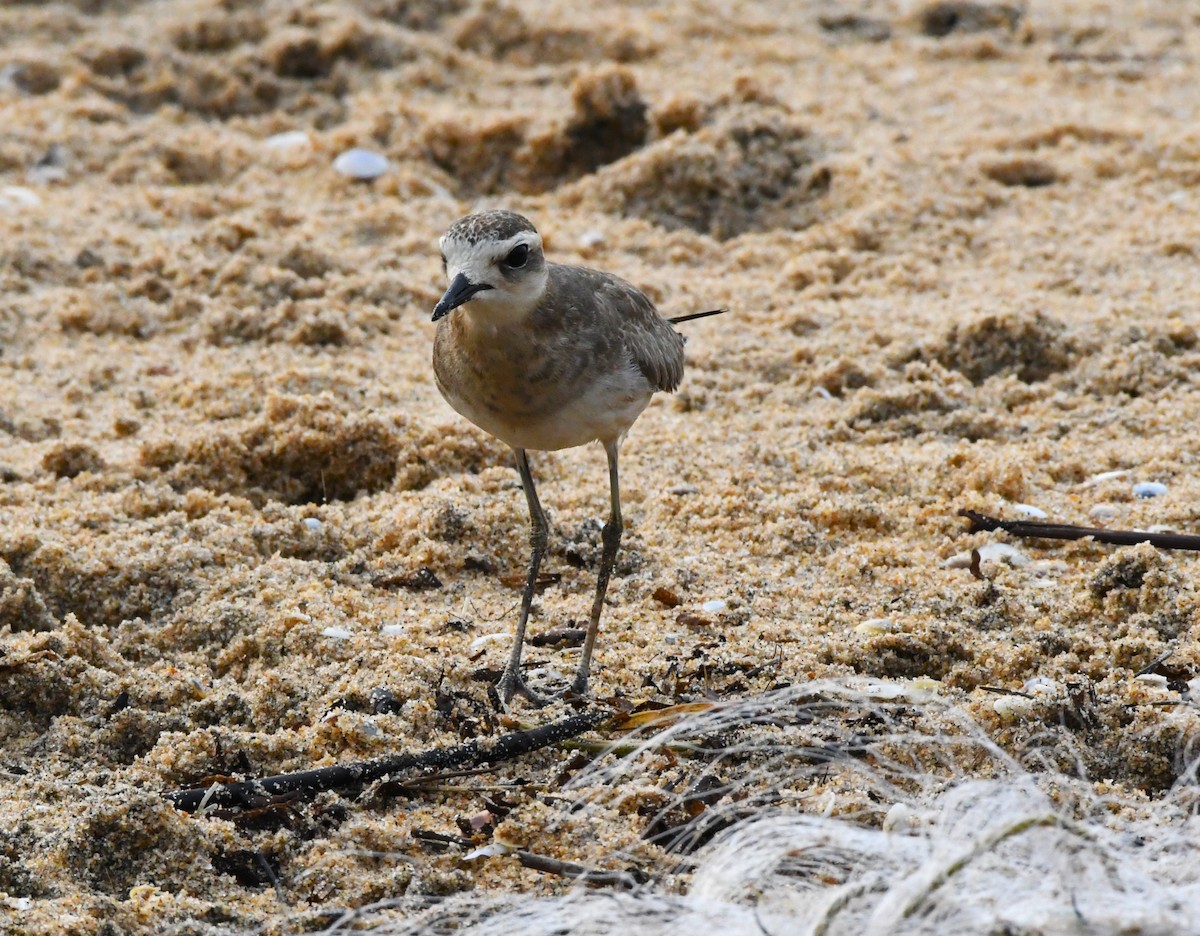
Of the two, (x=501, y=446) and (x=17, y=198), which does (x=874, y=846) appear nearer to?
(x=501, y=446)

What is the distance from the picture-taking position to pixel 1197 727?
3.50 metres

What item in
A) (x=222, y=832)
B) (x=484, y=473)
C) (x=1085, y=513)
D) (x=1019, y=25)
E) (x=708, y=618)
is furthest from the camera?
(x=1019, y=25)

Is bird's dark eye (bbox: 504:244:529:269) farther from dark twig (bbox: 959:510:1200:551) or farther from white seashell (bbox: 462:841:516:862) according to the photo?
dark twig (bbox: 959:510:1200:551)

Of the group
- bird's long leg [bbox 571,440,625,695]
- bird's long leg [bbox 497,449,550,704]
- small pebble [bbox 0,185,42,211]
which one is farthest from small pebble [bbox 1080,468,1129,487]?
small pebble [bbox 0,185,42,211]

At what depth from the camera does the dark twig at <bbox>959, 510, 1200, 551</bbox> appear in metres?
4.26

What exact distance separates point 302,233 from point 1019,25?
14.4ft

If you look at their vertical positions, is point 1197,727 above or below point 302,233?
below

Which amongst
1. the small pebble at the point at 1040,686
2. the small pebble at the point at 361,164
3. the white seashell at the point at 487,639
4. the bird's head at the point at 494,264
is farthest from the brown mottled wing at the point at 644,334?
the small pebble at the point at 361,164

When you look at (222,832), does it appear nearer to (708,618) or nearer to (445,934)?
(445,934)

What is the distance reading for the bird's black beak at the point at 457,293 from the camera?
3.54 metres

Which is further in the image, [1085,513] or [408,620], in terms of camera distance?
[1085,513]

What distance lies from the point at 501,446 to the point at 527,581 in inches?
38.9

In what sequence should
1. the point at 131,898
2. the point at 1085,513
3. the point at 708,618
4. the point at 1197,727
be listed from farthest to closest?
the point at 1085,513
the point at 708,618
the point at 1197,727
the point at 131,898

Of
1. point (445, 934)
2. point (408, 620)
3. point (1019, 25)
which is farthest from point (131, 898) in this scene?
point (1019, 25)
